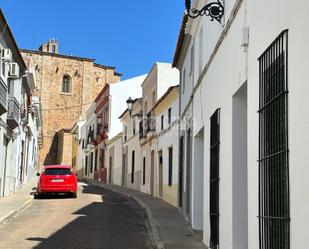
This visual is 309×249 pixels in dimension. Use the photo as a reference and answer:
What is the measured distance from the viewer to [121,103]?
1577 inches

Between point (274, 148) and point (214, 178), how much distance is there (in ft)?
13.7

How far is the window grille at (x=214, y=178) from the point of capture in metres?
9.10

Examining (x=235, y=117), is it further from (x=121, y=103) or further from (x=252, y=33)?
(x=121, y=103)

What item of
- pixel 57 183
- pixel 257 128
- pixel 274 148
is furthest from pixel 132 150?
pixel 274 148

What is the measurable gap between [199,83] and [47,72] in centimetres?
4867

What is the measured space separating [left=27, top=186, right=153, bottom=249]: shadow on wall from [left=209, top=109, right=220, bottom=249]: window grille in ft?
6.67

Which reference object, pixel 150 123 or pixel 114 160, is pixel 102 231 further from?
pixel 114 160

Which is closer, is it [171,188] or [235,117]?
[235,117]

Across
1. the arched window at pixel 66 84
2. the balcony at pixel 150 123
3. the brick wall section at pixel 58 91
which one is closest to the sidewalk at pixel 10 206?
the balcony at pixel 150 123

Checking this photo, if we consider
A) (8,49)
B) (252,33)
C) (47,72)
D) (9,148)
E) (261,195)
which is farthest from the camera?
(47,72)

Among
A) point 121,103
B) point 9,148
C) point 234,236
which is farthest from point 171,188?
point 121,103

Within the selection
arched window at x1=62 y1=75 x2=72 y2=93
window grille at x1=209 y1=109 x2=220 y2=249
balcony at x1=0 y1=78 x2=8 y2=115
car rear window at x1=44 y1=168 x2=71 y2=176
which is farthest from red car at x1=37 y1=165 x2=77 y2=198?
arched window at x1=62 y1=75 x2=72 y2=93

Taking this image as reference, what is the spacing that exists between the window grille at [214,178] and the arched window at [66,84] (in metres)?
51.8

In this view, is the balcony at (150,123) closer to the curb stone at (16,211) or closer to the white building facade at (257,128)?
the curb stone at (16,211)
